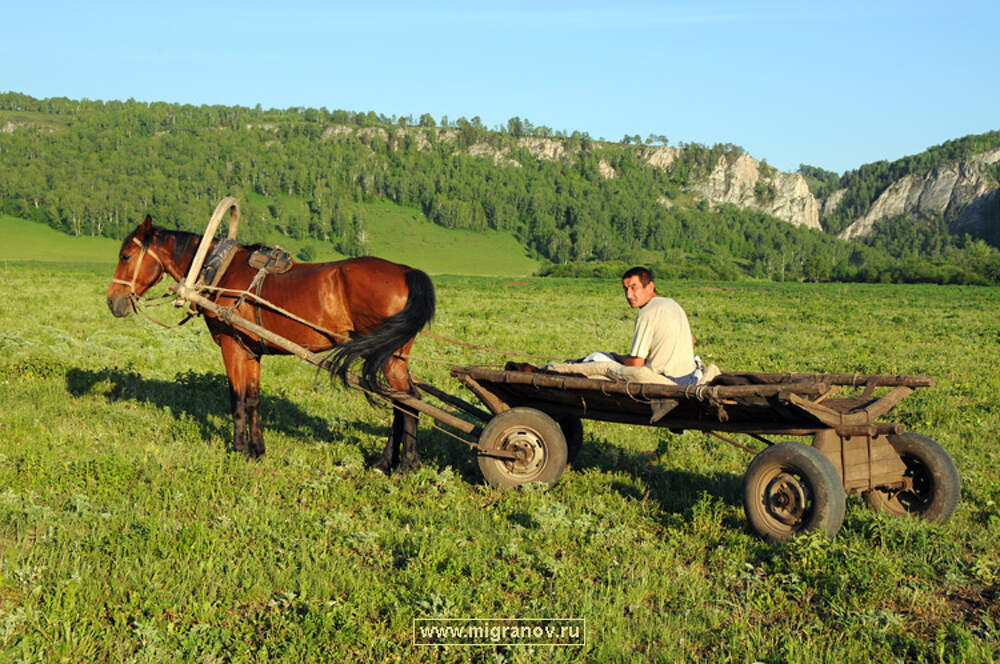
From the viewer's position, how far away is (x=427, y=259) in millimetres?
162375

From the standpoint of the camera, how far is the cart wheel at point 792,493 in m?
5.21

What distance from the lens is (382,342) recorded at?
7.25 metres

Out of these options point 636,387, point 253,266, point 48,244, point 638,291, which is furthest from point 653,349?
point 48,244

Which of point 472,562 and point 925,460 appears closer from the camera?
point 472,562

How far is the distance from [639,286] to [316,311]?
3.44 metres

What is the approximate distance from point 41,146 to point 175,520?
234203mm

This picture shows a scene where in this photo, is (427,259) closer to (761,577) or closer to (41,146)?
(41,146)

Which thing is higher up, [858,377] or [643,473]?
[858,377]

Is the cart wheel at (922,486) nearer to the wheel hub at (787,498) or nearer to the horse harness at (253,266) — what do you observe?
the wheel hub at (787,498)

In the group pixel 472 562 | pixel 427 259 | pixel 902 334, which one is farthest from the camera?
pixel 427 259

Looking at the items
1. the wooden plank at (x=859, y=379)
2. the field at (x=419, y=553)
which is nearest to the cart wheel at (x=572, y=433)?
the field at (x=419, y=553)

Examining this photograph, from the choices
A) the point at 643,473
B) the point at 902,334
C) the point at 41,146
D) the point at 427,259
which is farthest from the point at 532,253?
the point at 643,473
